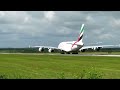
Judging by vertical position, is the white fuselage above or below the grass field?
above

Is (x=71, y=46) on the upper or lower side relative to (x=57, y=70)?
upper

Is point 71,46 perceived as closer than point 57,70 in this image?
No

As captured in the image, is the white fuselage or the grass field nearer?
the grass field

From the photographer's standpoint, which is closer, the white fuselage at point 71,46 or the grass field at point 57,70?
the grass field at point 57,70

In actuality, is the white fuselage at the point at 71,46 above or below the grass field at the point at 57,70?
above
